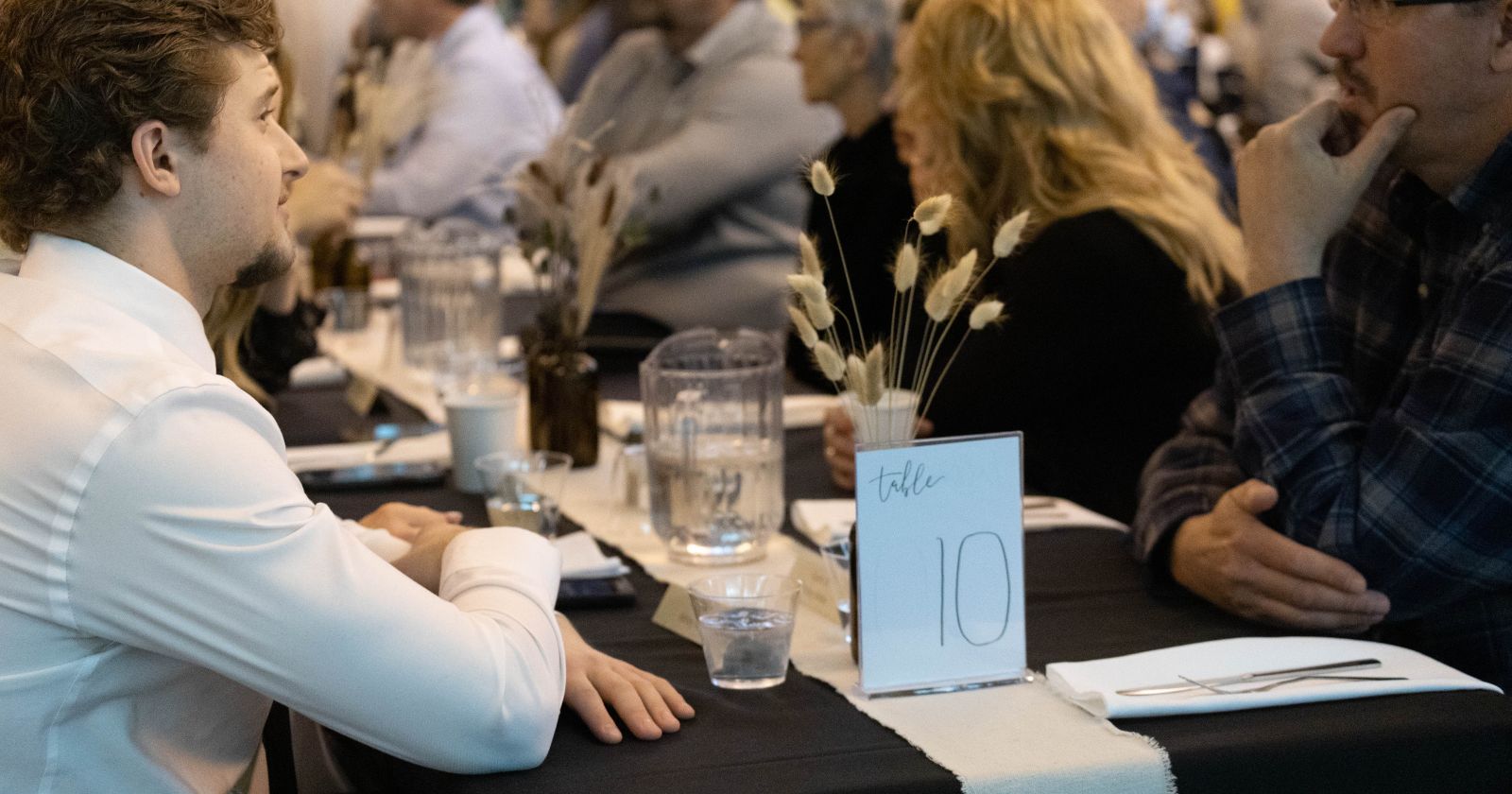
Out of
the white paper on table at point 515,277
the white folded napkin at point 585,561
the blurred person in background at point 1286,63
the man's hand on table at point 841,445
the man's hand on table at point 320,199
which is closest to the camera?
the white folded napkin at point 585,561

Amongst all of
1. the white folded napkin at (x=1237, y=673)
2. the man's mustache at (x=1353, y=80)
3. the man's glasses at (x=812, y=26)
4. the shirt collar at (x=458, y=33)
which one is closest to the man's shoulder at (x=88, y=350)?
the white folded napkin at (x=1237, y=673)

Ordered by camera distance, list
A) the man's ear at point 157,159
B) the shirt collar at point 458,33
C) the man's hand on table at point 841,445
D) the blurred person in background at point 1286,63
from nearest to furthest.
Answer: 1. the man's ear at point 157,159
2. the man's hand on table at point 841,445
3. the shirt collar at point 458,33
4. the blurred person in background at point 1286,63

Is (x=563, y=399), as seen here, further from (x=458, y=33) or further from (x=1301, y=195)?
(x=458, y=33)

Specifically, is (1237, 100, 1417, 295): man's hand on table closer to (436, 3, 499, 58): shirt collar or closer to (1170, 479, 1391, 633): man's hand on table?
(1170, 479, 1391, 633): man's hand on table

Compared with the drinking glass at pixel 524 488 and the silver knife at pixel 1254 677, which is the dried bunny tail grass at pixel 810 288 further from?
the drinking glass at pixel 524 488

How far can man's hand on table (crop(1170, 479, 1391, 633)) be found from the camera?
144cm

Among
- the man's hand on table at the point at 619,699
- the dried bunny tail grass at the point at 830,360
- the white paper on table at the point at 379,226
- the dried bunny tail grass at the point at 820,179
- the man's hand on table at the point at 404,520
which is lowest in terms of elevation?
the white paper on table at the point at 379,226

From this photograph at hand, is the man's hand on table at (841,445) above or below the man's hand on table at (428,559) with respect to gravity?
below

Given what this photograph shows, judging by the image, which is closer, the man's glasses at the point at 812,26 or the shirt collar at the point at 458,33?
the man's glasses at the point at 812,26

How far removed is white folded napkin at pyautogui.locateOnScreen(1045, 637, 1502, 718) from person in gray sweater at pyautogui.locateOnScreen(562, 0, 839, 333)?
259 centimetres

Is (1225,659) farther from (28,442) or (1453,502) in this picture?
(28,442)

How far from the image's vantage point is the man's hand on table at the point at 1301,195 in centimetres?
157

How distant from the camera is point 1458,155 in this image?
5.03ft

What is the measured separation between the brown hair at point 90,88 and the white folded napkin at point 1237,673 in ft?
2.69
